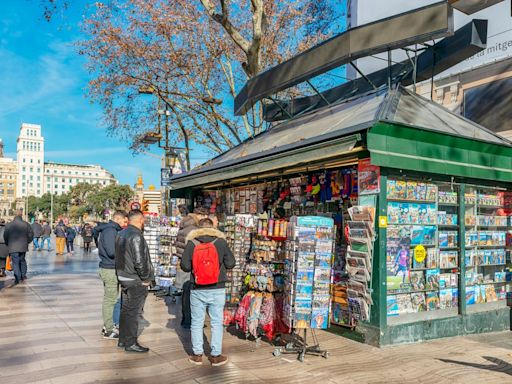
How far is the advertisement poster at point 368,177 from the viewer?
20.1 feet

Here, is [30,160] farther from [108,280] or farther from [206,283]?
[206,283]

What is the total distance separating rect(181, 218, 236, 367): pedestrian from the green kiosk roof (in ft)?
6.69

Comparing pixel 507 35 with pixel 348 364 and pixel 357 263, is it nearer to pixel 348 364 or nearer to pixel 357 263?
pixel 357 263

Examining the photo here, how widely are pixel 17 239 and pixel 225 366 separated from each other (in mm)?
8697

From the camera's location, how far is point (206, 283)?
521 cm

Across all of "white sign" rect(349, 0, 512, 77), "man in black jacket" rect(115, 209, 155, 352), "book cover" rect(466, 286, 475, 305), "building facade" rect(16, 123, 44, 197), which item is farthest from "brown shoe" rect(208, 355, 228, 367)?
"building facade" rect(16, 123, 44, 197)

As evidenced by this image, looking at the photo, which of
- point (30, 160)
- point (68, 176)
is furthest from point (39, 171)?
point (68, 176)

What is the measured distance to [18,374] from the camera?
193 inches

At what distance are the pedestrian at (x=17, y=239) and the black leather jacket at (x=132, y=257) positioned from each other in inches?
285

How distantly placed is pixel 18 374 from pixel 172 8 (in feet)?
48.4

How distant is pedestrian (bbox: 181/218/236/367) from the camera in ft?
17.2

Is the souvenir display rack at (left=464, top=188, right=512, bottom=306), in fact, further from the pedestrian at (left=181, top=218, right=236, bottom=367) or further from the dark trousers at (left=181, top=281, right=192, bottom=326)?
the dark trousers at (left=181, top=281, right=192, bottom=326)

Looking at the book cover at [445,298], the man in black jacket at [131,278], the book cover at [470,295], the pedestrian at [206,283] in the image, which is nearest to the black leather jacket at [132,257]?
the man in black jacket at [131,278]

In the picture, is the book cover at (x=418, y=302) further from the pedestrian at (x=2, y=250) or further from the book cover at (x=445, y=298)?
the pedestrian at (x=2, y=250)
